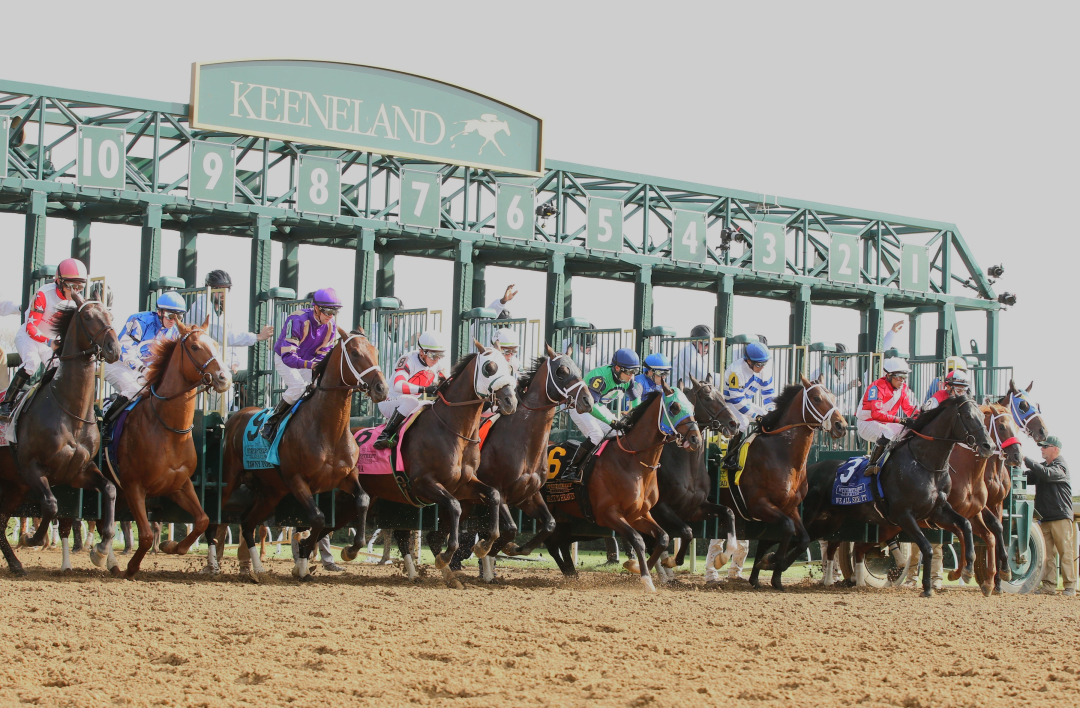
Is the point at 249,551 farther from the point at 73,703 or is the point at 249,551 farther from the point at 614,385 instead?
the point at 73,703

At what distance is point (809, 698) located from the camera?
5.78m

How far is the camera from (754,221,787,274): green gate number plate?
74.6ft

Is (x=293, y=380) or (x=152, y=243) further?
(x=152, y=243)

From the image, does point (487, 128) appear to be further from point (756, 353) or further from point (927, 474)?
point (927, 474)

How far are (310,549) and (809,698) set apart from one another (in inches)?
215

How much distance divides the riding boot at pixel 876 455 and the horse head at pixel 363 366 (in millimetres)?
4830

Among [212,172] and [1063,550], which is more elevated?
[212,172]

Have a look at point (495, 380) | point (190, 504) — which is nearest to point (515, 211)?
point (495, 380)

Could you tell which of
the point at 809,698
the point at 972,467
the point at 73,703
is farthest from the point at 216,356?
the point at 972,467

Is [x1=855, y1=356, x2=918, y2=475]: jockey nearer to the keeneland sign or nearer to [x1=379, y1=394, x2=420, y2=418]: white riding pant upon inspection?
[x1=379, y1=394, x2=420, y2=418]: white riding pant

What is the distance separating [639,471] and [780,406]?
5.68 feet

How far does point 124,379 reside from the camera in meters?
9.92

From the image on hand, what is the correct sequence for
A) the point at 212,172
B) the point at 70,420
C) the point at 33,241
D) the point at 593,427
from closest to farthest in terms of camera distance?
the point at 70,420, the point at 593,427, the point at 33,241, the point at 212,172

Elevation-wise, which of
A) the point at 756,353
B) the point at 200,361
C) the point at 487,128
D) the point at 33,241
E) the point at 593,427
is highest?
the point at 487,128
